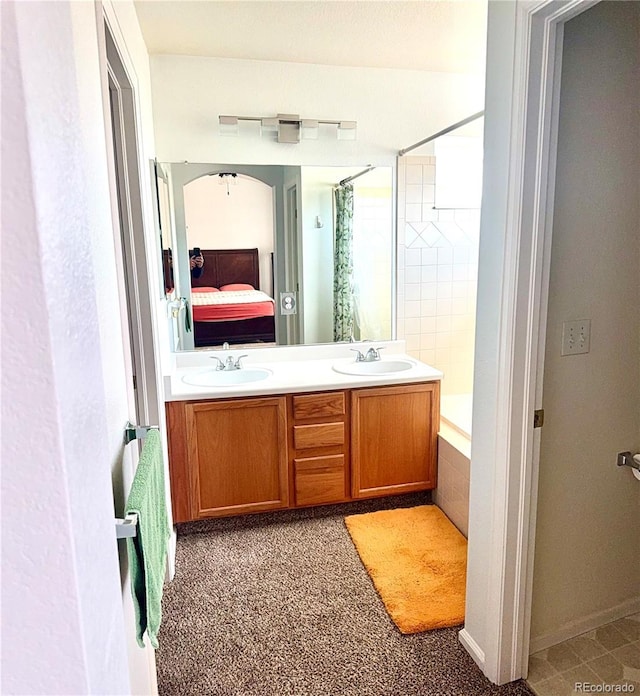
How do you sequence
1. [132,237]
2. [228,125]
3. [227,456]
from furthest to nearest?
[228,125] → [227,456] → [132,237]

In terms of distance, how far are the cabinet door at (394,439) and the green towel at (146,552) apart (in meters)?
1.65

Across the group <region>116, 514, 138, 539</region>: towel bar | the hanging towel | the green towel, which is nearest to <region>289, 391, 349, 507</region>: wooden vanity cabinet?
the hanging towel

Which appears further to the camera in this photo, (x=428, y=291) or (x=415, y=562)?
(x=428, y=291)

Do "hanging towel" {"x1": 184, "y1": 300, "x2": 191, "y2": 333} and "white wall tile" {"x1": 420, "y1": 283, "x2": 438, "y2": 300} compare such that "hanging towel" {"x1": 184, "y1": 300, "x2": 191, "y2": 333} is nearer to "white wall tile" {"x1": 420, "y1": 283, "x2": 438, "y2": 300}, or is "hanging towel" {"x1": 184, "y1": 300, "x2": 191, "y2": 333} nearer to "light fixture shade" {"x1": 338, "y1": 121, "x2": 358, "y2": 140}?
"light fixture shade" {"x1": 338, "y1": 121, "x2": 358, "y2": 140}

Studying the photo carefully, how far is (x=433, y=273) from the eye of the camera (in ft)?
10.9

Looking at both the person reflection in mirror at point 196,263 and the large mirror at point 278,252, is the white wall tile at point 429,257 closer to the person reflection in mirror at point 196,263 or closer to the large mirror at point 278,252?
the large mirror at point 278,252

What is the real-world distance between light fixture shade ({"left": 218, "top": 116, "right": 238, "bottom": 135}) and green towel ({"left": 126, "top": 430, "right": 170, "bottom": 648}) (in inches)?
85.9

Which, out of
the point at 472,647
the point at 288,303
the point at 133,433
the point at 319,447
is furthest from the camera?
the point at 288,303

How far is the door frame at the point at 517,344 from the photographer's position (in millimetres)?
1435

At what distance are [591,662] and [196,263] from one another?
2.63 m

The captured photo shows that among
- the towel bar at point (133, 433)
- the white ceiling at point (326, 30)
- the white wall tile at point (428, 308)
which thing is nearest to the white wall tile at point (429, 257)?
the white wall tile at point (428, 308)

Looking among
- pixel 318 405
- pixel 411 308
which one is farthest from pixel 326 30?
pixel 318 405

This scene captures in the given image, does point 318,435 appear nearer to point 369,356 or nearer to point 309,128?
point 369,356

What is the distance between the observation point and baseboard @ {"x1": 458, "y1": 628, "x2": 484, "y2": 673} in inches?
70.9
